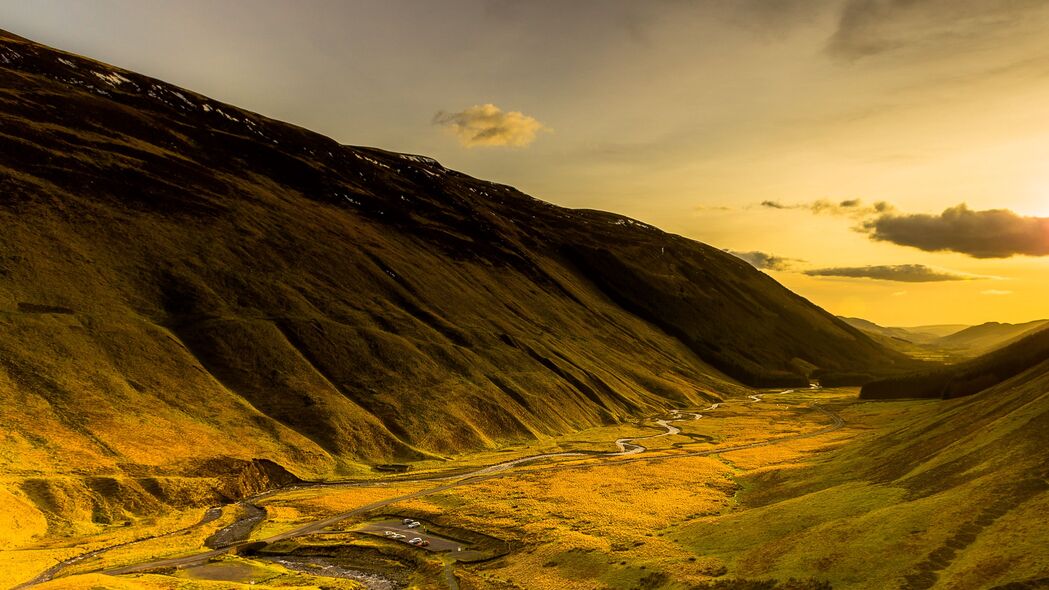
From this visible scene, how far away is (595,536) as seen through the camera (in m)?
78.1

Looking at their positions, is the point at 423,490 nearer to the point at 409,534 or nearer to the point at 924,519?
the point at 409,534

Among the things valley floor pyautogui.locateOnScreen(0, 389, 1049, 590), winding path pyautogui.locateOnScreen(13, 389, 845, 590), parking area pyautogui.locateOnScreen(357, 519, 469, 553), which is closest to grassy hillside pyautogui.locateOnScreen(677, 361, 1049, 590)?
valley floor pyautogui.locateOnScreen(0, 389, 1049, 590)

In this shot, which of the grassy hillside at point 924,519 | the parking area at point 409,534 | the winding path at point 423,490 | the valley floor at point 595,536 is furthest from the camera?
the parking area at point 409,534

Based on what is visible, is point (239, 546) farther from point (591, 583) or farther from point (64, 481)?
point (591, 583)

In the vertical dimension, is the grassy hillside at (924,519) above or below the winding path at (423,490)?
above

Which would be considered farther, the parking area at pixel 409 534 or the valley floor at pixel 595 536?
the parking area at pixel 409 534

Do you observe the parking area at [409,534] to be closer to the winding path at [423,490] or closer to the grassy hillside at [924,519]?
the winding path at [423,490]

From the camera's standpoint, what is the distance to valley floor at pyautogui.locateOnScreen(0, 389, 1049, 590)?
5194 centimetres

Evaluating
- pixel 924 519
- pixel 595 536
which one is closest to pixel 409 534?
pixel 595 536

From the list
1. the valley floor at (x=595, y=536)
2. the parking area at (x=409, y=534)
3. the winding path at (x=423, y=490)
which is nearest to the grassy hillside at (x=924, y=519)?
the valley floor at (x=595, y=536)

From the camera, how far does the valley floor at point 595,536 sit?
51938 mm

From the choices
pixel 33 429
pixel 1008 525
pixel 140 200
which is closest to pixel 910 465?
pixel 1008 525

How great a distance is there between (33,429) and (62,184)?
4580 inches

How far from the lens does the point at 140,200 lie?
19962 cm
